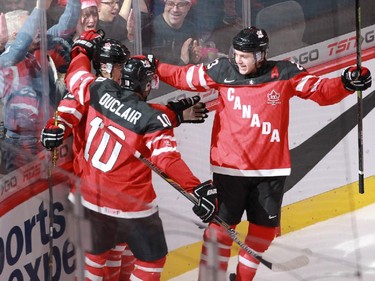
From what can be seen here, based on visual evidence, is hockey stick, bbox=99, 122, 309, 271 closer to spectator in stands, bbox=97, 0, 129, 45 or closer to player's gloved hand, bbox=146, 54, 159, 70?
player's gloved hand, bbox=146, 54, 159, 70

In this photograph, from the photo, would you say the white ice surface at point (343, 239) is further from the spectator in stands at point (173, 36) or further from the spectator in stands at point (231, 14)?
the spectator in stands at point (231, 14)

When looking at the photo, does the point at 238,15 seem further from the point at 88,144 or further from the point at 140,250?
the point at 140,250

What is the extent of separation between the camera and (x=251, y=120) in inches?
187

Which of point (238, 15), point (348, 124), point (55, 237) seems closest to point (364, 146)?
point (348, 124)

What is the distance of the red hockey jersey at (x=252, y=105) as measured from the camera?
4734mm

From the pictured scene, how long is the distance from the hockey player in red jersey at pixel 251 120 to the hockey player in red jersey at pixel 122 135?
0.70 ft

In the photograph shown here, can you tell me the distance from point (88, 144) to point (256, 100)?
0.70 meters

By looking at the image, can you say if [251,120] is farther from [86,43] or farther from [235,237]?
[235,237]

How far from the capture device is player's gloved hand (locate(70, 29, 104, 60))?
459cm

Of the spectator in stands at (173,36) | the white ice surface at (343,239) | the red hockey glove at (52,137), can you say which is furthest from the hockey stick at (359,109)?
the red hockey glove at (52,137)

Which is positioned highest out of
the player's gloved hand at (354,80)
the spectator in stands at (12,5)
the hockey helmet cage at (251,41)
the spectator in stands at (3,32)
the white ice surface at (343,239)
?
the spectator in stands at (12,5)

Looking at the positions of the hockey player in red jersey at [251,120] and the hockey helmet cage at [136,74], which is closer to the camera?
the hockey helmet cage at [136,74]

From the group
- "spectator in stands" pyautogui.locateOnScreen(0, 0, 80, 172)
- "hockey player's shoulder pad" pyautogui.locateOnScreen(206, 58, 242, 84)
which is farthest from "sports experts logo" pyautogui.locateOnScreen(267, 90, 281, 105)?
"spectator in stands" pyautogui.locateOnScreen(0, 0, 80, 172)

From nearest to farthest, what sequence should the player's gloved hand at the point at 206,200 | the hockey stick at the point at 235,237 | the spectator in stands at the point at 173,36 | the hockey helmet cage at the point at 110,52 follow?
the hockey stick at the point at 235,237 < the player's gloved hand at the point at 206,200 < the hockey helmet cage at the point at 110,52 < the spectator in stands at the point at 173,36
